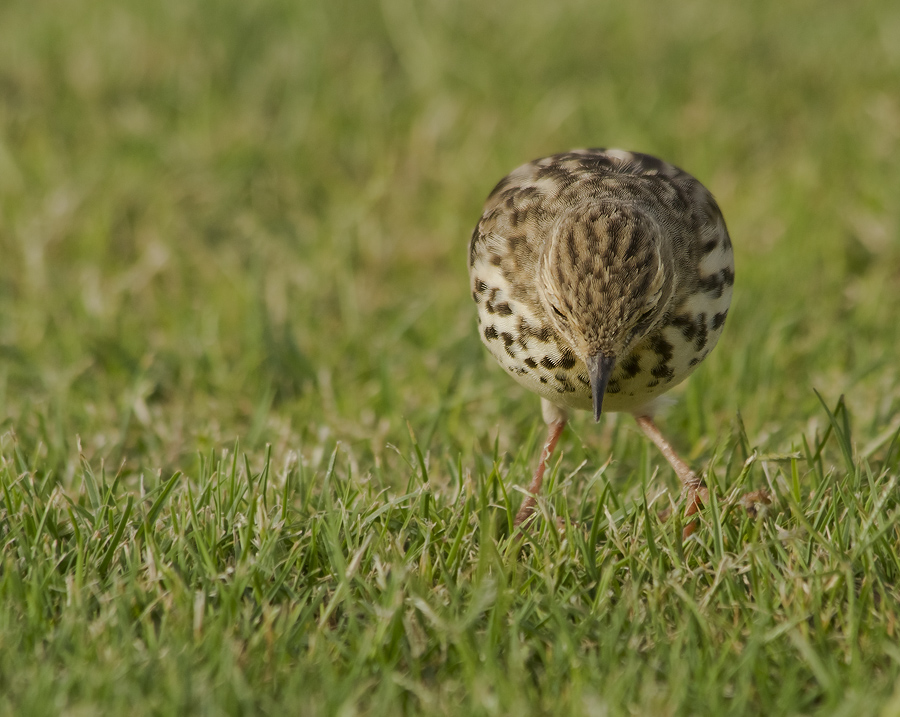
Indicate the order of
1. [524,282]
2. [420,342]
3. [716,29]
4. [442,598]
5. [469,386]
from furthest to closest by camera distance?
[716,29] → [420,342] → [469,386] → [524,282] → [442,598]

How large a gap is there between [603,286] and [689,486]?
98 centimetres

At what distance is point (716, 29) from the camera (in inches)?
387

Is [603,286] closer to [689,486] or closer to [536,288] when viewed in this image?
[536,288]

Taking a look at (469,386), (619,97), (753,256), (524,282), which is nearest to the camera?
(524,282)

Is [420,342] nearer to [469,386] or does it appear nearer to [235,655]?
[469,386]

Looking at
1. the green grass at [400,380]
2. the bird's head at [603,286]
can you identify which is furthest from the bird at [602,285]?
the green grass at [400,380]

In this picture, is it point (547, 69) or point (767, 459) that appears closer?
point (767, 459)

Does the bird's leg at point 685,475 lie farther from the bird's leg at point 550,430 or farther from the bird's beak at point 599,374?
the bird's beak at point 599,374

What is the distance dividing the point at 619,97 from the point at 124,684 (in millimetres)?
6607

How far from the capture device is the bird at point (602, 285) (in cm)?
388

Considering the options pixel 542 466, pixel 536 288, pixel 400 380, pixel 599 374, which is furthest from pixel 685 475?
pixel 400 380

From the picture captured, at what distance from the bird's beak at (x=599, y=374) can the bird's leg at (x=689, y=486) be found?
0.59m

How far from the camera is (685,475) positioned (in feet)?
14.8

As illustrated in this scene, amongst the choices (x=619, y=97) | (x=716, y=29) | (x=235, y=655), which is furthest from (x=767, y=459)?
(x=716, y=29)
